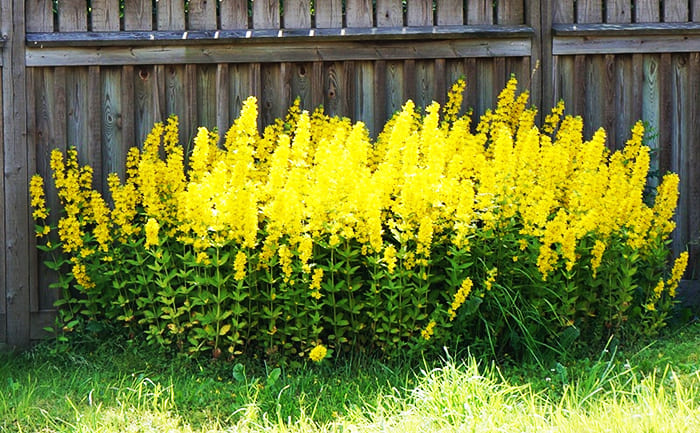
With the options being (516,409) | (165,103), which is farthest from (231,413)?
(165,103)

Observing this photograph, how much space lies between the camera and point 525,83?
5949 mm

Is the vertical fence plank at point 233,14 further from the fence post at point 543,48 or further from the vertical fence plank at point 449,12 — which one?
the fence post at point 543,48

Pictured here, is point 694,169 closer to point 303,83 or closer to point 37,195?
point 303,83

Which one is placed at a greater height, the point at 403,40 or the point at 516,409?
the point at 403,40

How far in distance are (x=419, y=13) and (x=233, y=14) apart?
1.16 m

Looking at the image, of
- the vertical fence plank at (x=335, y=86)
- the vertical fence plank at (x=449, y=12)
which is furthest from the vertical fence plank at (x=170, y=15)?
the vertical fence plank at (x=449, y=12)

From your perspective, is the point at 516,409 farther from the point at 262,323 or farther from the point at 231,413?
the point at 262,323

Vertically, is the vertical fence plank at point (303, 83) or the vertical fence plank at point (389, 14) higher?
the vertical fence plank at point (389, 14)

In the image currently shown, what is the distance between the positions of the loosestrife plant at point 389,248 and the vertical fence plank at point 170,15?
834mm

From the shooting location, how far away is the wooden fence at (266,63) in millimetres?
5770

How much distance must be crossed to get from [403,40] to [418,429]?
2.83 meters

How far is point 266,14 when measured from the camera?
19.1 feet

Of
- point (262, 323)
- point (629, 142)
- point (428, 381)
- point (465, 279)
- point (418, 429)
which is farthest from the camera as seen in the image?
point (629, 142)

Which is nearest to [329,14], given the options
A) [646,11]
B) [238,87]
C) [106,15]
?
[238,87]
